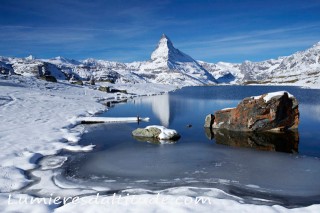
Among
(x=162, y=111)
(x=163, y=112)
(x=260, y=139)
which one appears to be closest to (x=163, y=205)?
(x=260, y=139)

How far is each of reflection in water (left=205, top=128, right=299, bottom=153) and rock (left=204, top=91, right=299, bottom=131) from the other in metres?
1.31

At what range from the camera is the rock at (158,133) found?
30.6 m

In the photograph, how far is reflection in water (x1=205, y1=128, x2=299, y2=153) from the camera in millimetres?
26938

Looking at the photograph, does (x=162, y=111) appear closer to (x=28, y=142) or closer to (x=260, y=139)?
(x=260, y=139)

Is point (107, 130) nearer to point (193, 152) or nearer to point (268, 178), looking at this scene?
point (193, 152)

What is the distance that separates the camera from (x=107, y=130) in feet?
120

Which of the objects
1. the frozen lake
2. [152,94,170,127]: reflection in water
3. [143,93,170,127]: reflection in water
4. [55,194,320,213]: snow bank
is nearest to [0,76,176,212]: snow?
[55,194,320,213]: snow bank

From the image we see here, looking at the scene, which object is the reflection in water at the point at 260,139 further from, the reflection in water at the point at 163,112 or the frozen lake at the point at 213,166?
the reflection in water at the point at 163,112

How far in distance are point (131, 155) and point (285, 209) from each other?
13.2 m

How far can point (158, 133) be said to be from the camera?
1234 inches

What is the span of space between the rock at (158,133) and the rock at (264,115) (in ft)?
26.6

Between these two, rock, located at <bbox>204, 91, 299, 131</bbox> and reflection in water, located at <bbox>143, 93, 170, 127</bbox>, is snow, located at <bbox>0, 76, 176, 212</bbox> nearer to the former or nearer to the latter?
reflection in water, located at <bbox>143, 93, 170, 127</bbox>

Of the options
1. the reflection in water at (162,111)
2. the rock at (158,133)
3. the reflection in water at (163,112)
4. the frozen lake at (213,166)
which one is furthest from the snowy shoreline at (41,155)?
the reflection in water at (162,111)

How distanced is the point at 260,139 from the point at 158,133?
10252mm
